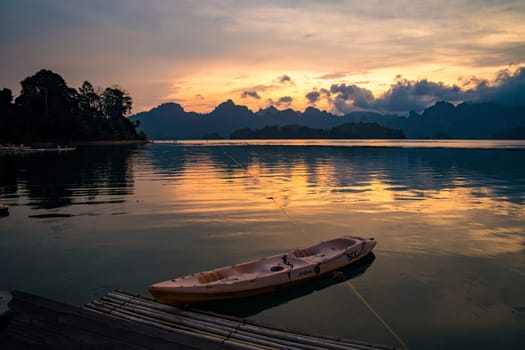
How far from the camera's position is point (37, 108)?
544ft

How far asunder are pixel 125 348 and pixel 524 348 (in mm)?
10302

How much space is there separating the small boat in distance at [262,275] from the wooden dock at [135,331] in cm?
59

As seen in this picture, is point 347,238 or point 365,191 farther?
point 365,191

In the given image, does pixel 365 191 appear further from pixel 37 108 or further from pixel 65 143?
pixel 37 108

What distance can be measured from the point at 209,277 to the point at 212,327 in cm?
282

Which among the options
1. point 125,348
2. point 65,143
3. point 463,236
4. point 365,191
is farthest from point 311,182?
point 65,143

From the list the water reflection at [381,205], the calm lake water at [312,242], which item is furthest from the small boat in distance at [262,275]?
the water reflection at [381,205]

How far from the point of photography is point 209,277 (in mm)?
12844

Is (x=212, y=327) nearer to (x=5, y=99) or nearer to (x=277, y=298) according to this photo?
(x=277, y=298)

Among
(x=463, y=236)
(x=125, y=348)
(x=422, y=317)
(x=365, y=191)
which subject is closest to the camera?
(x=125, y=348)

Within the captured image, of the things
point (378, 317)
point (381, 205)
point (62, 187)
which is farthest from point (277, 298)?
point (62, 187)

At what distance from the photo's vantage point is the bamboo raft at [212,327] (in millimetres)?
9062

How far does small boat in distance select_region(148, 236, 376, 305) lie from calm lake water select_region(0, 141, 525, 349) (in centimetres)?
53

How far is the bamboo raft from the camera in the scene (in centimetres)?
906
